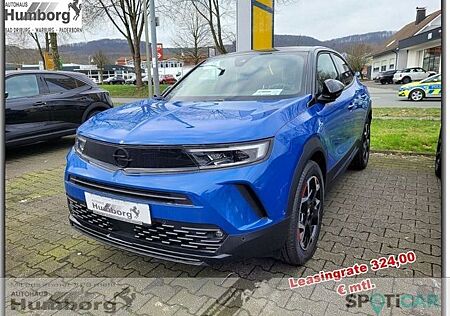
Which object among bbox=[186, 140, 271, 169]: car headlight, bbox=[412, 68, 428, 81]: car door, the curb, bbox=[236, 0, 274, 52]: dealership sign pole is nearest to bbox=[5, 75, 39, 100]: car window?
bbox=[236, 0, 274, 52]: dealership sign pole

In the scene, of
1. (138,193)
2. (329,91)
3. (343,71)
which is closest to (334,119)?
(329,91)

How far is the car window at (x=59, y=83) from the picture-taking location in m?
6.85

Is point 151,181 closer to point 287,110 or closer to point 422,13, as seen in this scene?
point 287,110

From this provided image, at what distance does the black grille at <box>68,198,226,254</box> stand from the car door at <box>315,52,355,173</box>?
52.8 inches

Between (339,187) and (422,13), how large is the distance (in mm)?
51472

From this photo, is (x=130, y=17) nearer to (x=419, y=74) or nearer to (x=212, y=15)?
(x=212, y=15)

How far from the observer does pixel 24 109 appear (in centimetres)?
628

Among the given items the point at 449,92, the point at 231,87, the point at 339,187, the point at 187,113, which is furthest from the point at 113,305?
the point at 339,187

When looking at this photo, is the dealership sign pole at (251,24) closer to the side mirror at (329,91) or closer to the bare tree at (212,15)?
the side mirror at (329,91)

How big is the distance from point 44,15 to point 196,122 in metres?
13.0

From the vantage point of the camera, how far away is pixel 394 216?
3564 millimetres

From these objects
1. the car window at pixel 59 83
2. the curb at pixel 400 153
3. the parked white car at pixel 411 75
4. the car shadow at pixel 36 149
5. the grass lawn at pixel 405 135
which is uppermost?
the parked white car at pixel 411 75
